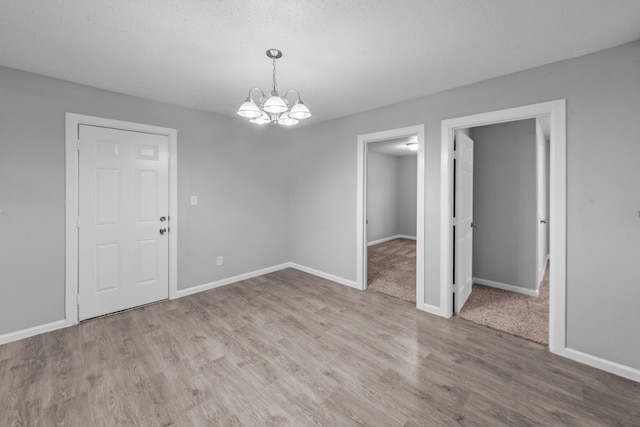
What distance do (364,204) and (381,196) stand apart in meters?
4.04

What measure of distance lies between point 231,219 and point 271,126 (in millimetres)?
1688

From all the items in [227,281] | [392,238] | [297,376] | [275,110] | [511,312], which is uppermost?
[275,110]

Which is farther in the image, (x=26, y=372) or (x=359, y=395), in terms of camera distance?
(x=26, y=372)

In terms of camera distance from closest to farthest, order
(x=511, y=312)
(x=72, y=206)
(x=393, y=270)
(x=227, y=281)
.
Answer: (x=72, y=206) → (x=511, y=312) → (x=227, y=281) → (x=393, y=270)

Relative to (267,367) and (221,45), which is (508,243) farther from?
(221,45)

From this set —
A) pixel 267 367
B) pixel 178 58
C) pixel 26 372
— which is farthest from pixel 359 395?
pixel 178 58

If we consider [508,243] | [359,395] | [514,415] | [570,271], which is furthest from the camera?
[508,243]

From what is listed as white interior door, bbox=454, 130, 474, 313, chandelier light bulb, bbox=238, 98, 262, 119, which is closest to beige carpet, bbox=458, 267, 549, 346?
white interior door, bbox=454, 130, 474, 313

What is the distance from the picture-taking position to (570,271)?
235 centimetres

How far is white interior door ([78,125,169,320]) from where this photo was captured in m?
2.98

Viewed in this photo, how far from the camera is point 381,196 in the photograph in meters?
7.82


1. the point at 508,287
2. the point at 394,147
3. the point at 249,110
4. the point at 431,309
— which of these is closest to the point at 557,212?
the point at 431,309

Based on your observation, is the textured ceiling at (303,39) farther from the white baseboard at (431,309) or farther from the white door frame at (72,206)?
the white baseboard at (431,309)

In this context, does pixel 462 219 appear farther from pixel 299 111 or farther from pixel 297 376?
pixel 297 376
